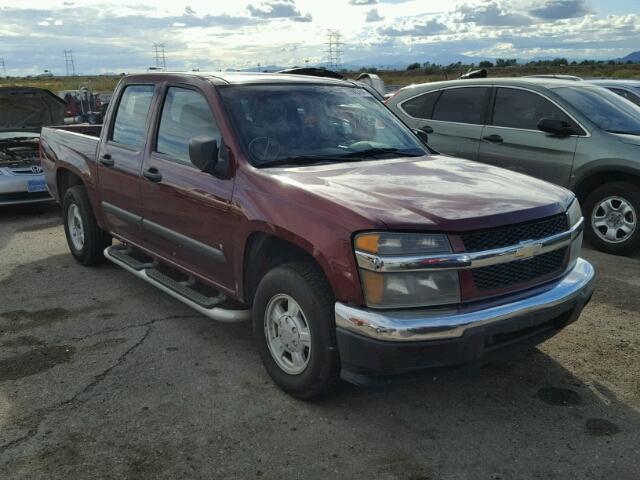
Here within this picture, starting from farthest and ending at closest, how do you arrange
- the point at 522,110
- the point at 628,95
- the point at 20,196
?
the point at 628,95 → the point at 20,196 → the point at 522,110

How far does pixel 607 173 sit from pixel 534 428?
4.18 meters

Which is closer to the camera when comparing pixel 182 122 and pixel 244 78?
pixel 244 78

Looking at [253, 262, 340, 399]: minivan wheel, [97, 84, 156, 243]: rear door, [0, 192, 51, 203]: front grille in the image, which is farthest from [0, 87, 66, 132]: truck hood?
[253, 262, 340, 399]: minivan wheel

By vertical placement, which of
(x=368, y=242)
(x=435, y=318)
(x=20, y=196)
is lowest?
(x=20, y=196)

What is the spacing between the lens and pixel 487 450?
3.02m

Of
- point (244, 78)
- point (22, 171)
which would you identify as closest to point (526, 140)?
point (244, 78)

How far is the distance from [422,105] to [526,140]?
1648 millimetres

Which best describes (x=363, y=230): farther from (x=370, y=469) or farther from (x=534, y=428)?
(x=534, y=428)

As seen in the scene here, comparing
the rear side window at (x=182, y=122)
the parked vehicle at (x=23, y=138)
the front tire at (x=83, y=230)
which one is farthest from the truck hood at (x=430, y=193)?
the parked vehicle at (x=23, y=138)

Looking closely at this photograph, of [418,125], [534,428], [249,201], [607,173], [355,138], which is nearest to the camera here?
[534,428]

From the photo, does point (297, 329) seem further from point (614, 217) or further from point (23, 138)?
point (23, 138)

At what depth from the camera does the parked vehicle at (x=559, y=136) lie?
6402mm

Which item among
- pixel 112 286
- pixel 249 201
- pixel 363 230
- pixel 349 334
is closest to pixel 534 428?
pixel 349 334

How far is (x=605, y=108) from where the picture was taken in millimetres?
6961
